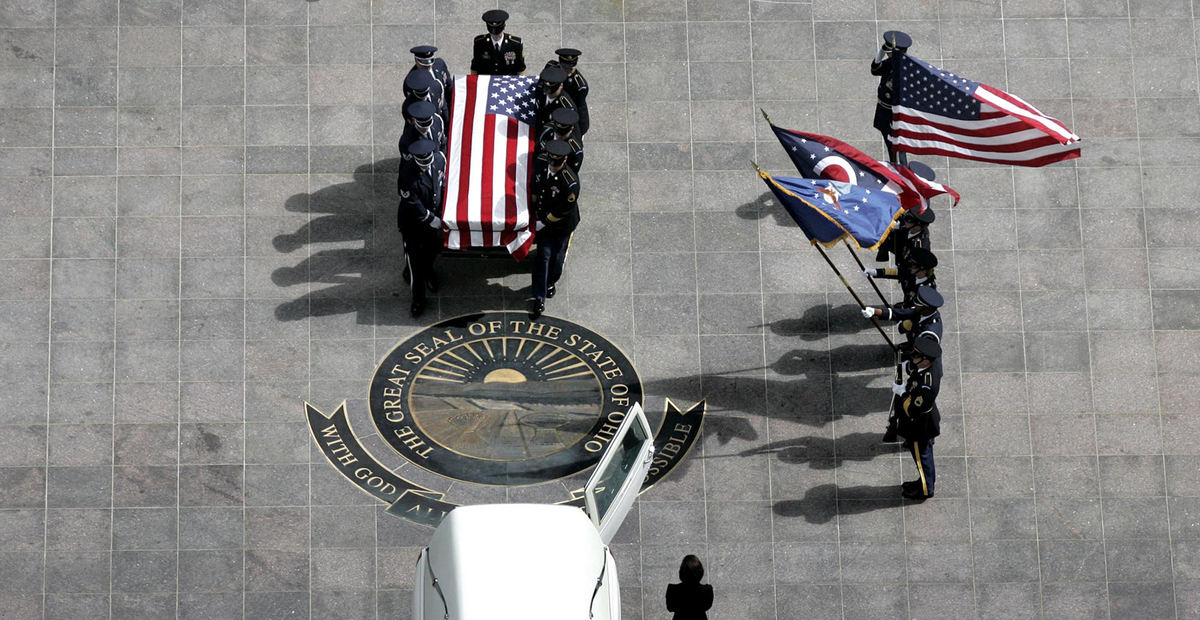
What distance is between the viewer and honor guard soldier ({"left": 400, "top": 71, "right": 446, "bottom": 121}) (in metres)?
22.0

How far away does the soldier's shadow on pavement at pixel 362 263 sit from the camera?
22.6m

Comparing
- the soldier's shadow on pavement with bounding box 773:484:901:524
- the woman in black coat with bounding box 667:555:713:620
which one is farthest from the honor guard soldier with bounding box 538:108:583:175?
the woman in black coat with bounding box 667:555:713:620

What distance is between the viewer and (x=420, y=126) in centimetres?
2166

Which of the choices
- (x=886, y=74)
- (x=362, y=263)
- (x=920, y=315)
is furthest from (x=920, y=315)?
(x=362, y=263)

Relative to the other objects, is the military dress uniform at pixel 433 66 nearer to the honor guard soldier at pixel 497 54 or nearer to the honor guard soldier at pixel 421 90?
the honor guard soldier at pixel 421 90

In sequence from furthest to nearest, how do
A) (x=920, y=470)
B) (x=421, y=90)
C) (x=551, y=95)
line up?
1. (x=551, y=95)
2. (x=421, y=90)
3. (x=920, y=470)

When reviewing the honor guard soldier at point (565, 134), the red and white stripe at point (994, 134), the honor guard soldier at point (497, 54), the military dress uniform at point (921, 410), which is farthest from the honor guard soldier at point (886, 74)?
the honor guard soldier at point (497, 54)

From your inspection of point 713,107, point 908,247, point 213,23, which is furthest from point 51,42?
point 908,247

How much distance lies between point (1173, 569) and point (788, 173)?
7198 mm

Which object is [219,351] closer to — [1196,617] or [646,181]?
[646,181]

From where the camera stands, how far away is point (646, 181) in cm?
2356

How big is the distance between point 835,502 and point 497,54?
293 inches

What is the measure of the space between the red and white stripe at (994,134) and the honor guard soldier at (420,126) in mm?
5799

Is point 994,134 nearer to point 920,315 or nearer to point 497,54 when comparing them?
point 920,315
